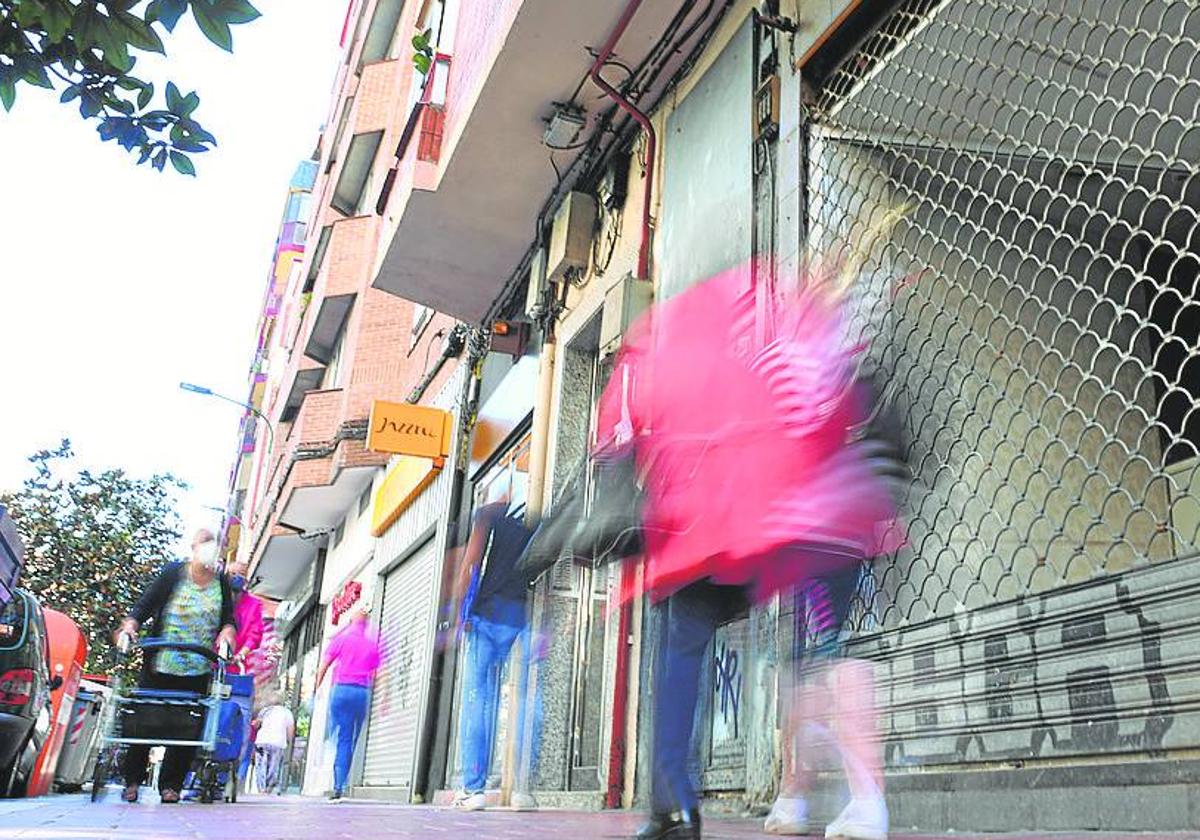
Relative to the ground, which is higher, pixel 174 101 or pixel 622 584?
pixel 174 101

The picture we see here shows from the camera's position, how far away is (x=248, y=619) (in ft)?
27.6

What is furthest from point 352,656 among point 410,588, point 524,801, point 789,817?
point 789,817

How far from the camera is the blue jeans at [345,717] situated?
13.1 meters

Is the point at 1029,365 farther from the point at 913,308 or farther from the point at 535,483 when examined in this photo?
the point at 535,483

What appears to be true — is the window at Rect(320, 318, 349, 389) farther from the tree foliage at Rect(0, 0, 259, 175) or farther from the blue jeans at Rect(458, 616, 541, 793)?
the tree foliage at Rect(0, 0, 259, 175)

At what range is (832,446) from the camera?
297cm

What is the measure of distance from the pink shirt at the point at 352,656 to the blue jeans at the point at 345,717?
99 mm

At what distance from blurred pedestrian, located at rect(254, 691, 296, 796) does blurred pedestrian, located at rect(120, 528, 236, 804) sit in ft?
33.9

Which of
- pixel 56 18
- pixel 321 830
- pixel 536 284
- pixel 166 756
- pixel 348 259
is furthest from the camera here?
pixel 348 259

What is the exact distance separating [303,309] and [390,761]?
1529cm

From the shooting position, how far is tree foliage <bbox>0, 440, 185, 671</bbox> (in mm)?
22672

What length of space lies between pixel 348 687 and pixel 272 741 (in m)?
6.52

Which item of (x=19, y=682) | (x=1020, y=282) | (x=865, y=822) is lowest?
(x=865, y=822)

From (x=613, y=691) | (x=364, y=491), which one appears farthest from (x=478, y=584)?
(x=364, y=491)
